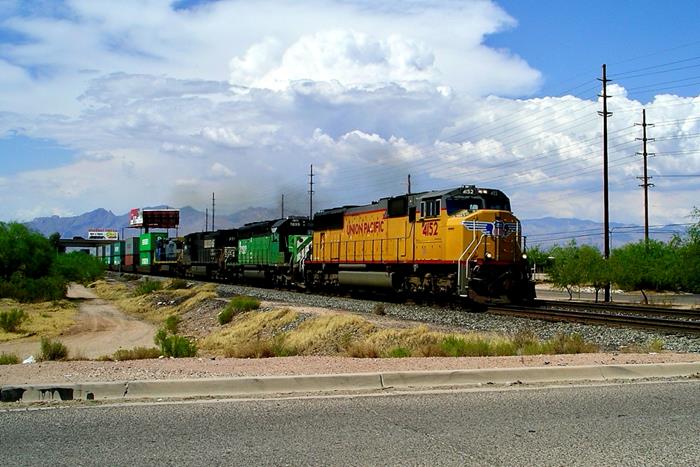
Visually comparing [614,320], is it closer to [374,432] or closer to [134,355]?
[134,355]

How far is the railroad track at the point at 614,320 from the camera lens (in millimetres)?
17348

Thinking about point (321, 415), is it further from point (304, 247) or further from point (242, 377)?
point (304, 247)

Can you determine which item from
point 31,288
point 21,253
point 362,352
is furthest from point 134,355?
point 21,253

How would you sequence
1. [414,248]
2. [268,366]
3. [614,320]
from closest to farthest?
[268,366], [614,320], [414,248]

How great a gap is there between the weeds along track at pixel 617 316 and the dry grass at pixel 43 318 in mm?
19387

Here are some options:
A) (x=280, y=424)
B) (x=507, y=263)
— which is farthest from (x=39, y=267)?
(x=280, y=424)

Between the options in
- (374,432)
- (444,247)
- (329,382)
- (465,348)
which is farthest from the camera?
(444,247)

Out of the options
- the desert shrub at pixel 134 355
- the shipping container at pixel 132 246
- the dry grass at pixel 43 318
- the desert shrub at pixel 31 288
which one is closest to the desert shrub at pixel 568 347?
the desert shrub at pixel 134 355

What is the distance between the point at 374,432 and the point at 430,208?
19095 mm

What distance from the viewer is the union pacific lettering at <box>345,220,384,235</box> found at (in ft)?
96.1

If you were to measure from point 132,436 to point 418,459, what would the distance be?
8.98ft

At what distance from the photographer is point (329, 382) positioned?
30.3 feet

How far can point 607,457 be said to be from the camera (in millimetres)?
6145

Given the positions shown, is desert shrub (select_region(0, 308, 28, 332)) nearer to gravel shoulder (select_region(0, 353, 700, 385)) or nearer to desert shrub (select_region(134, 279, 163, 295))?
desert shrub (select_region(134, 279, 163, 295))
